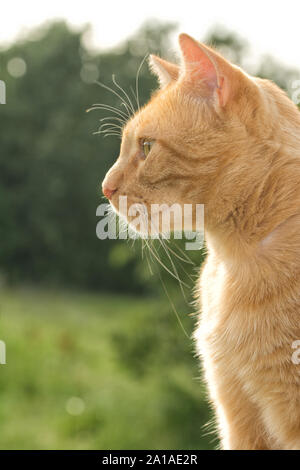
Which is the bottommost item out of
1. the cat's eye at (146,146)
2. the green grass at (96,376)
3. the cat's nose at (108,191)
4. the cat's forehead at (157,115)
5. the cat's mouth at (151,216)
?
the green grass at (96,376)

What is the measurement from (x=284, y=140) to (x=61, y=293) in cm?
688

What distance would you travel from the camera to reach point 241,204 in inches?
41.6

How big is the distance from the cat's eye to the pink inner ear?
0.15 meters

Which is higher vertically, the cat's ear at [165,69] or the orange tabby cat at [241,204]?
the cat's ear at [165,69]

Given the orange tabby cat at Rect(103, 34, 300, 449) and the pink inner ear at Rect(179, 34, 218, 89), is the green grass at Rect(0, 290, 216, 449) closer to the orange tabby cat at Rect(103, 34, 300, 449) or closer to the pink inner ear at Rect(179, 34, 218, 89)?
the orange tabby cat at Rect(103, 34, 300, 449)

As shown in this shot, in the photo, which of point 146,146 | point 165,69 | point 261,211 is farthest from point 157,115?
point 261,211

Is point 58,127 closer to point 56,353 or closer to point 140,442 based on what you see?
point 56,353

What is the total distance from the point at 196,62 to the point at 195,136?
0.45 ft

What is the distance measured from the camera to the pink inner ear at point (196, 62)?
1.02 meters

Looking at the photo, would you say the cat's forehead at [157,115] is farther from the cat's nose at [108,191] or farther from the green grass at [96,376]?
the green grass at [96,376]

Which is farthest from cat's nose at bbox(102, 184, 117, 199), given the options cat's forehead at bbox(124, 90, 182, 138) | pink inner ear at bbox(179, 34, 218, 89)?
pink inner ear at bbox(179, 34, 218, 89)

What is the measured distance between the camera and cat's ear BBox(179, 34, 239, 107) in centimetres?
101

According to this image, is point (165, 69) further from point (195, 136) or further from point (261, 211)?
point (261, 211)

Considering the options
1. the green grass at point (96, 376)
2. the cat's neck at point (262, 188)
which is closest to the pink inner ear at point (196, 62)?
the cat's neck at point (262, 188)
